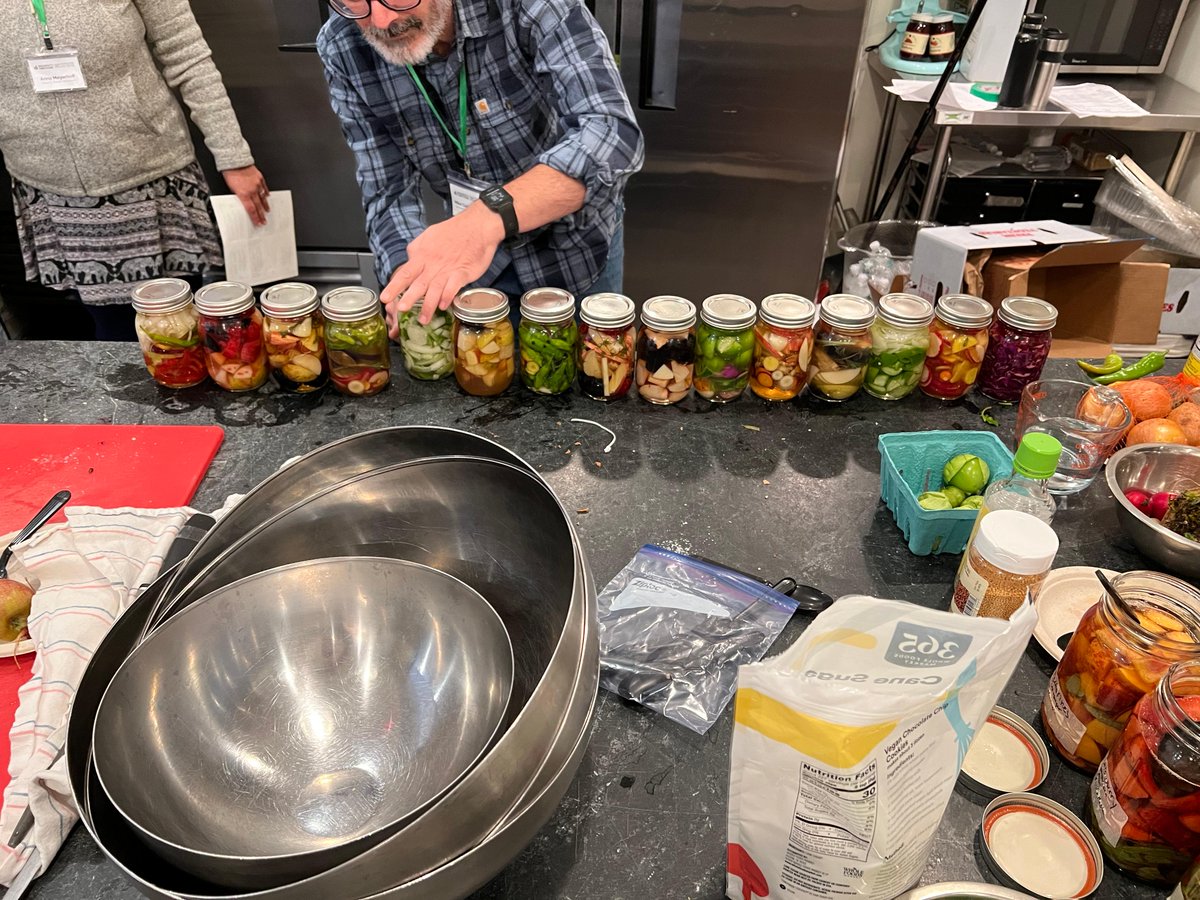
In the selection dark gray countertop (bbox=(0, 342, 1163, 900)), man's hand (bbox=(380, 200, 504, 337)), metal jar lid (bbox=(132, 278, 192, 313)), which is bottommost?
dark gray countertop (bbox=(0, 342, 1163, 900))

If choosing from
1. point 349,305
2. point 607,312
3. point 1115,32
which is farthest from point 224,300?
point 1115,32

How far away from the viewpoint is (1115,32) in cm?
262

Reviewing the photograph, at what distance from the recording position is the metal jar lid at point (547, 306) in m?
1.20

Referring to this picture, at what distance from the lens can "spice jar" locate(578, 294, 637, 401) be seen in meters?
1.19

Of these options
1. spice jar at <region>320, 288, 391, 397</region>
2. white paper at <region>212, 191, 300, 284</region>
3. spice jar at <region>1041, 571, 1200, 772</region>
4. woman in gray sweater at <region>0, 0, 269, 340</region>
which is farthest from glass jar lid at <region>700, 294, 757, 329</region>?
woman in gray sweater at <region>0, 0, 269, 340</region>

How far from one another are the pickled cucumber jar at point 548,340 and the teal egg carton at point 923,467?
46 cm

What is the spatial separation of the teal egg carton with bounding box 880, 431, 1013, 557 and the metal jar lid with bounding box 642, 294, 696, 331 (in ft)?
1.02

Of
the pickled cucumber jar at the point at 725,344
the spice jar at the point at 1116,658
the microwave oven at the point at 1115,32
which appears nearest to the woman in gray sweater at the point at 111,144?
the pickled cucumber jar at the point at 725,344

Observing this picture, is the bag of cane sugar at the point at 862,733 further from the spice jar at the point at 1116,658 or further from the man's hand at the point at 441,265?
the man's hand at the point at 441,265

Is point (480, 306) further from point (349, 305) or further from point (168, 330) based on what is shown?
point (168, 330)

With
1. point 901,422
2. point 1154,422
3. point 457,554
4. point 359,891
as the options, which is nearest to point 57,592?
point 457,554

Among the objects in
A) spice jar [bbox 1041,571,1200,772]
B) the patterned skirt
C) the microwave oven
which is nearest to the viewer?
spice jar [bbox 1041,571,1200,772]

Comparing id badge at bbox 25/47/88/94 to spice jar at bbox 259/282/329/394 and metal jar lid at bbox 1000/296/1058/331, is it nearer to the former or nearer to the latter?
spice jar at bbox 259/282/329/394

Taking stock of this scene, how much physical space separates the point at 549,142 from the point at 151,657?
1.15 m
